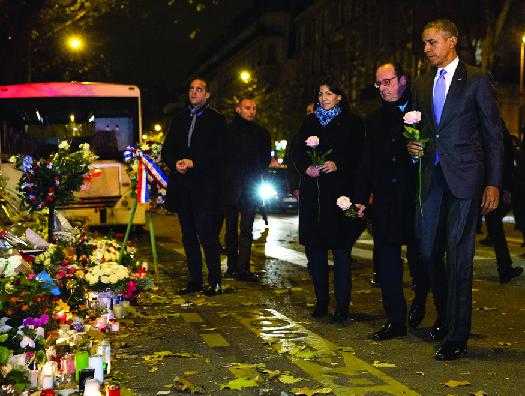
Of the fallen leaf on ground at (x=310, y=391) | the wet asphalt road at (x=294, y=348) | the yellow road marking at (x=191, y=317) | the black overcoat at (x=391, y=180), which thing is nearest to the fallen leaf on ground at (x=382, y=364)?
the wet asphalt road at (x=294, y=348)

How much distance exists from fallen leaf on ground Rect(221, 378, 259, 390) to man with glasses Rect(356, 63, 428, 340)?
1616 mm

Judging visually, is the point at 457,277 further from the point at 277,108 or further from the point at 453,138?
the point at 277,108

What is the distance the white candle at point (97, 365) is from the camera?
5.70 m

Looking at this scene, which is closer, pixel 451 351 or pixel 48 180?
pixel 451 351

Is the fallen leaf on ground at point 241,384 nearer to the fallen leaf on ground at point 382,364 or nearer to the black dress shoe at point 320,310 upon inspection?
the fallen leaf on ground at point 382,364

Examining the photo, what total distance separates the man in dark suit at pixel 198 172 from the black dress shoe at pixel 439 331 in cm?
315

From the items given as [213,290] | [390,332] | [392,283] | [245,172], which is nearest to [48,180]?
[245,172]

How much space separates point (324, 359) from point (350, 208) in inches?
60.9

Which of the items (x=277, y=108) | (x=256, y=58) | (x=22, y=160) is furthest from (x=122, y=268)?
(x=256, y=58)

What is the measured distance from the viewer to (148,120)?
461 feet

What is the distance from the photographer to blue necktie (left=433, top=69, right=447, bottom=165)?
6.64 m

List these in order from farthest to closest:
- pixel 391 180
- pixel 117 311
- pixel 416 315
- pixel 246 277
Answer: pixel 246 277, pixel 117 311, pixel 416 315, pixel 391 180

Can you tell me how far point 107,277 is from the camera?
831cm

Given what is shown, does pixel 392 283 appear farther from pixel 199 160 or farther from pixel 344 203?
pixel 199 160
